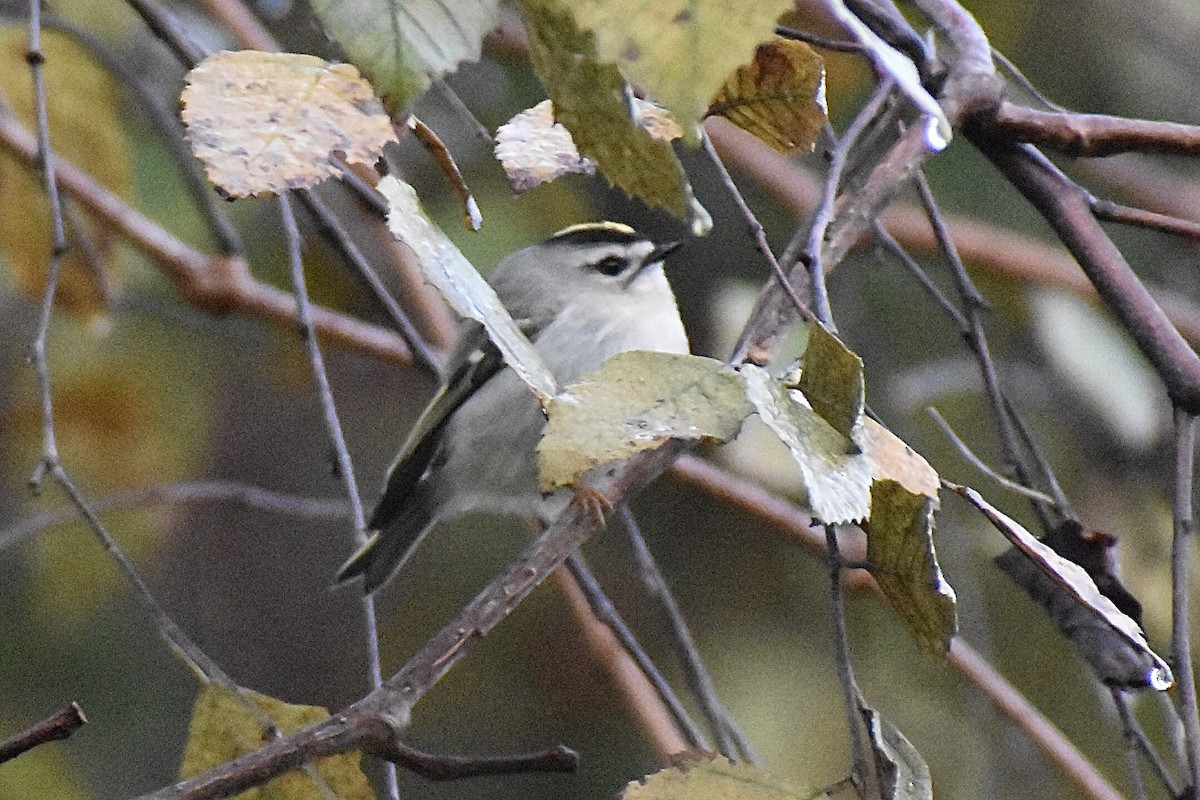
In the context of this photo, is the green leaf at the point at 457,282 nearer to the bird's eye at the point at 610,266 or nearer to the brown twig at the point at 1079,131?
the brown twig at the point at 1079,131

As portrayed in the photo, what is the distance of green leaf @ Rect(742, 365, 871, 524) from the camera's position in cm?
73

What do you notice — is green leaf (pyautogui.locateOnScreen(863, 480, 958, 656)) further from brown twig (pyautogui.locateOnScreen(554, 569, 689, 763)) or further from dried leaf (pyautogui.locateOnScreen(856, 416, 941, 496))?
brown twig (pyautogui.locateOnScreen(554, 569, 689, 763))

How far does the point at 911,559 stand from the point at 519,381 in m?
1.32

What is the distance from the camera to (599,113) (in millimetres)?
715

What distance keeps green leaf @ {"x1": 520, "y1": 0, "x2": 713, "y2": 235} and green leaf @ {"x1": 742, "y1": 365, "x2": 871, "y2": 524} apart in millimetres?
98

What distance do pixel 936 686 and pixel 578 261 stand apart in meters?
0.99

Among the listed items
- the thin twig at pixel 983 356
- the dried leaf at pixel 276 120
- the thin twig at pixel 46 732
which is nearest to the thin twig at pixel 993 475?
the thin twig at pixel 983 356

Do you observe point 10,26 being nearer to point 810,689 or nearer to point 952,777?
point 810,689

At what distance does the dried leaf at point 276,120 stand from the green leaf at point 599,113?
7.2 inches

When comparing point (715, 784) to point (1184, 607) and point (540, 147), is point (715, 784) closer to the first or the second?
point (1184, 607)

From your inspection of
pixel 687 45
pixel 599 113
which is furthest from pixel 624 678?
pixel 687 45

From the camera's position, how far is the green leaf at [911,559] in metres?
0.82

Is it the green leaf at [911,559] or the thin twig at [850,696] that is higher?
the green leaf at [911,559]

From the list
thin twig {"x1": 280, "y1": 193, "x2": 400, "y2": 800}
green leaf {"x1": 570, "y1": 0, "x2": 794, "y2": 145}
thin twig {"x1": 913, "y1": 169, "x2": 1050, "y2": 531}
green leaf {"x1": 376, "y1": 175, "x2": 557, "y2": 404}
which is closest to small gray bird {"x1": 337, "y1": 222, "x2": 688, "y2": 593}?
thin twig {"x1": 280, "y1": 193, "x2": 400, "y2": 800}
